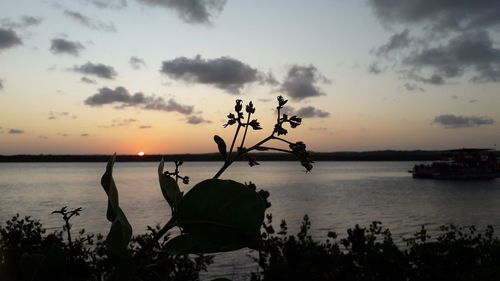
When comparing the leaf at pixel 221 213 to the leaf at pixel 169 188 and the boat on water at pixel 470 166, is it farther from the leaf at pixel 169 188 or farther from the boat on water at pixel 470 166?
the boat on water at pixel 470 166

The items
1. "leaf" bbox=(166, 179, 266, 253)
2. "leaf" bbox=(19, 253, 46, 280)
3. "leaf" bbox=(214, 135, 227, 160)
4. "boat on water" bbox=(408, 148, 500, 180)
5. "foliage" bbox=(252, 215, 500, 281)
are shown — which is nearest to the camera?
"leaf" bbox=(166, 179, 266, 253)

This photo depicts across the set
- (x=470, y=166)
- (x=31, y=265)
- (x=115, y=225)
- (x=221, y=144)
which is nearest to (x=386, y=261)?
(x=221, y=144)

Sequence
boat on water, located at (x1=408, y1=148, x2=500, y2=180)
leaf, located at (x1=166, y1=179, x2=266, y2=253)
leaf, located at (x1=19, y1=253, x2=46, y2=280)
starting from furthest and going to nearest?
boat on water, located at (x1=408, y1=148, x2=500, y2=180), leaf, located at (x1=19, y1=253, x2=46, y2=280), leaf, located at (x1=166, y1=179, x2=266, y2=253)

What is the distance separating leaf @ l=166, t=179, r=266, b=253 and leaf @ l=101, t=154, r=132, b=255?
0.12 meters

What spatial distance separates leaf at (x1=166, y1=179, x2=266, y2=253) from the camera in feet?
2.71

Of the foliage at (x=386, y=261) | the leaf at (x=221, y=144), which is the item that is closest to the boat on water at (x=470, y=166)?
the foliage at (x=386, y=261)

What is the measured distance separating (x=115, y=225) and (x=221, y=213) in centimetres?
21

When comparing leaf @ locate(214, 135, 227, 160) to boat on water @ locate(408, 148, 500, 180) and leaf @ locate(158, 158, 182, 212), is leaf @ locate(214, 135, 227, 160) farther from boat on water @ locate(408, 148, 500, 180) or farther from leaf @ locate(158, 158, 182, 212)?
boat on water @ locate(408, 148, 500, 180)

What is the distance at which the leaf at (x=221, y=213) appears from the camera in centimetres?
83

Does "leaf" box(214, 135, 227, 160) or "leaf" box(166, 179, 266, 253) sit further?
"leaf" box(214, 135, 227, 160)

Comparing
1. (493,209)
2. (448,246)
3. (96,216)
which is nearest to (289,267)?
(448,246)

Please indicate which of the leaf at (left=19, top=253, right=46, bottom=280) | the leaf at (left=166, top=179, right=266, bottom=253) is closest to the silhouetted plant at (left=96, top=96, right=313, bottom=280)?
the leaf at (left=166, top=179, right=266, bottom=253)

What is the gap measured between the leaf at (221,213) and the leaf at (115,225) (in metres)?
0.12

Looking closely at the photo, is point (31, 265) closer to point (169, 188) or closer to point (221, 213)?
point (169, 188)
